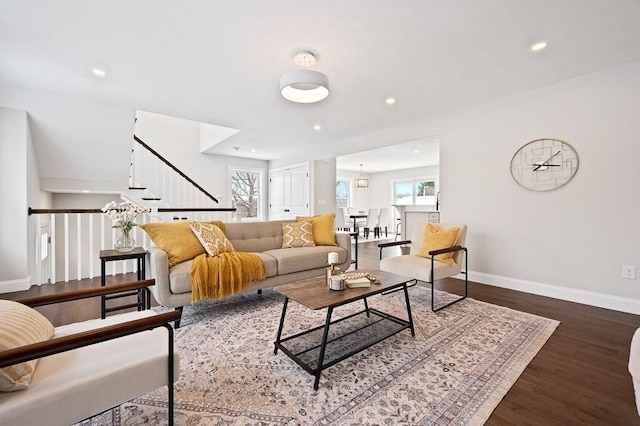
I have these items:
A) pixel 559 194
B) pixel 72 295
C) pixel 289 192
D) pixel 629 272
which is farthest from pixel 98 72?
pixel 629 272

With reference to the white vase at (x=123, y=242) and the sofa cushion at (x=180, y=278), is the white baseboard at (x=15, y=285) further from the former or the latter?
the sofa cushion at (x=180, y=278)

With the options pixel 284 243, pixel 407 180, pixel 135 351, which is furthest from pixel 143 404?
pixel 407 180

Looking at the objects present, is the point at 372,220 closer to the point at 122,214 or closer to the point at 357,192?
the point at 357,192

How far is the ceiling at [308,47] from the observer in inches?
79.5

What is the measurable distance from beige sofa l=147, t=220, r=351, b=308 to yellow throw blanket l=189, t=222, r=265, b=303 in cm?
7

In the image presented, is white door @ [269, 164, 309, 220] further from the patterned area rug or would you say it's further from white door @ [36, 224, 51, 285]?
white door @ [36, 224, 51, 285]

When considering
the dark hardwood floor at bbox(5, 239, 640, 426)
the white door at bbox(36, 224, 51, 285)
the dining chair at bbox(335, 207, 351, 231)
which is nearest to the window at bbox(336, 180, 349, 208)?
the dining chair at bbox(335, 207, 351, 231)

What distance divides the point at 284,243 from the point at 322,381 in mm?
2169

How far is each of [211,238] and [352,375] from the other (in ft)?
6.31

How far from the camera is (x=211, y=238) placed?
2.92 meters

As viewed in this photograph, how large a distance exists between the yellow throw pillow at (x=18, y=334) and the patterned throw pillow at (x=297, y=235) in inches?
101

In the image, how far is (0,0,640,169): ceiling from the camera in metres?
2.02

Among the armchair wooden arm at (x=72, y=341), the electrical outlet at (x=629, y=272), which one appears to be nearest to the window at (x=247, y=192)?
the armchair wooden arm at (x=72, y=341)

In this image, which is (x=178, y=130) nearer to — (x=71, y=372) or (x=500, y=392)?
(x=71, y=372)
